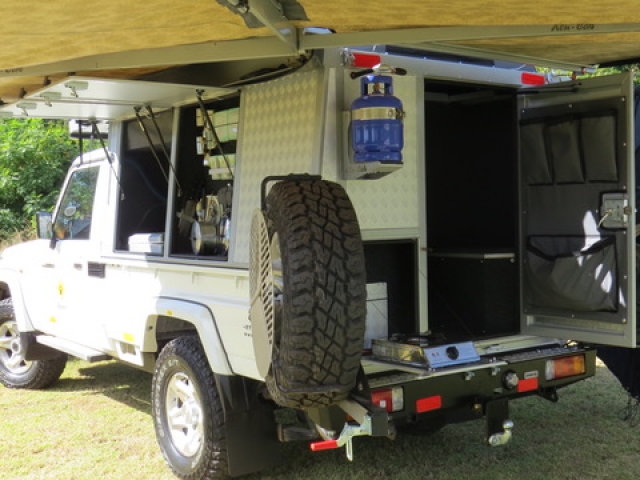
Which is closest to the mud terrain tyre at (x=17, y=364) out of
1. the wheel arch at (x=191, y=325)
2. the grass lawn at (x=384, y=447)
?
the grass lawn at (x=384, y=447)

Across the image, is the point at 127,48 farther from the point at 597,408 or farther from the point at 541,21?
the point at 597,408

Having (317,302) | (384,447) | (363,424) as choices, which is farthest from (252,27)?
(384,447)

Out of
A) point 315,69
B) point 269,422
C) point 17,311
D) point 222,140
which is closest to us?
point 315,69

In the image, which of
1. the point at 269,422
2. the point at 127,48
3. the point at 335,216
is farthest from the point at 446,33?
the point at 269,422

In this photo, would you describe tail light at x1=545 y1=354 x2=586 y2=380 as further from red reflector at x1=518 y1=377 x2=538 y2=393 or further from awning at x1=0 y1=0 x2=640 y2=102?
awning at x1=0 y1=0 x2=640 y2=102

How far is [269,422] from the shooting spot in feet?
14.0

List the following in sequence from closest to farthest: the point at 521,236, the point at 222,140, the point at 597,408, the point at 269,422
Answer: the point at 269,422, the point at 222,140, the point at 521,236, the point at 597,408

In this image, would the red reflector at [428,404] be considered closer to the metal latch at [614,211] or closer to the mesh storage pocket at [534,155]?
the metal latch at [614,211]

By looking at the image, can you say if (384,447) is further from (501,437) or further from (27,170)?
(27,170)

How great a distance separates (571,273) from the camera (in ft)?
15.3

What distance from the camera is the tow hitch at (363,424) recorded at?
326 cm

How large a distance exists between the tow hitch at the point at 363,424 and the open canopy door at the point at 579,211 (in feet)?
5.87

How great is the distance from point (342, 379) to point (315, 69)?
5.03ft

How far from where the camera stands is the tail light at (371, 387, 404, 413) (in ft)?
12.3
